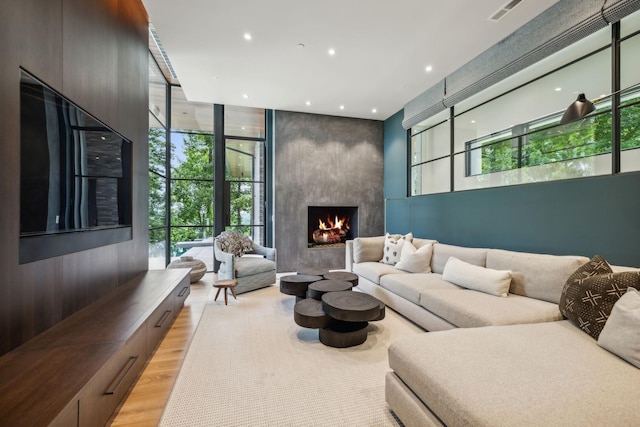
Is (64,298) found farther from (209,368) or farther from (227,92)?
(227,92)

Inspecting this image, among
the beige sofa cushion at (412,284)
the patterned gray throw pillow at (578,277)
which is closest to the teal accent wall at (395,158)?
the beige sofa cushion at (412,284)

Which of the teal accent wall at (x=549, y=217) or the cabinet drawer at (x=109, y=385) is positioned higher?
the teal accent wall at (x=549, y=217)

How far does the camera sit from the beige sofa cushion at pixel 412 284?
2.95 metres

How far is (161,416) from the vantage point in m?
1.62

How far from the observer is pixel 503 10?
2.80 metres

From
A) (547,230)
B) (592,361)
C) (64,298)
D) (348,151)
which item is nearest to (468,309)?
(592,361)

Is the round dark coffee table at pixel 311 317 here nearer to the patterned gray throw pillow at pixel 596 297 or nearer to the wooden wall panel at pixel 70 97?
the wooden wall panel at pixel 70 97

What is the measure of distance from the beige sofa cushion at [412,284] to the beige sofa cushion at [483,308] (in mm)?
175

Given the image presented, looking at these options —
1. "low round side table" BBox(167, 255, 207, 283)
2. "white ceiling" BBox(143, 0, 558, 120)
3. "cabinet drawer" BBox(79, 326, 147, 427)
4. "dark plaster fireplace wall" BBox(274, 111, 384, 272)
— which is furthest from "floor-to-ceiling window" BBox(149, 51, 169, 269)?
"cabinet drawer" BBox(79, 326, 147, 427)

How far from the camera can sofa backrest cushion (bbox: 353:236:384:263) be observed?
14.7 ft

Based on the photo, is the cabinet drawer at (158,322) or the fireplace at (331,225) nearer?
the cabinet drawer at (158,322)

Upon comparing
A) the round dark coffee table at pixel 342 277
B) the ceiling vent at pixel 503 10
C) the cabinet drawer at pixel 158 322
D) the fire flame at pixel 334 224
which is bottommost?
the cabinet drawer at pixel 158 322

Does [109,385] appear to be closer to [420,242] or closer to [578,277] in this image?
[578,277]

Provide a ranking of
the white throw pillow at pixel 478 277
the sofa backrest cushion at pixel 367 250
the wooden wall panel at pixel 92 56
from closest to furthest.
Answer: the wooden wall panel at pixel 92 56
the white throw pillow at pixel 478 277
the sofa backrest cushion at pixel 367 250
